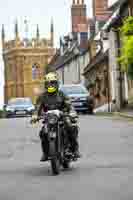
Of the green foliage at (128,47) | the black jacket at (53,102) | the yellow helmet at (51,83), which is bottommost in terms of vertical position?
the black jacket at (53,102)

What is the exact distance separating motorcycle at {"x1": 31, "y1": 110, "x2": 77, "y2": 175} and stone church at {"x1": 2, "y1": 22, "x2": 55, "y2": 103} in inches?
5749

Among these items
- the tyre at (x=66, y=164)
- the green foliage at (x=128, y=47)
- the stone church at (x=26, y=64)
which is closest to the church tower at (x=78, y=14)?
the green foliage at (x=128, y=47)

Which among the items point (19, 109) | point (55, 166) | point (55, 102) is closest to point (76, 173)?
point (55, 166)

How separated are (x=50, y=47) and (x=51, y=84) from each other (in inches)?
5968

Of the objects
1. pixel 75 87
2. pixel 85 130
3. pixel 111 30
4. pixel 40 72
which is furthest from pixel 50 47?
pixel 85 130

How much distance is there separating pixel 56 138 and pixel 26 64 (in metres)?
150

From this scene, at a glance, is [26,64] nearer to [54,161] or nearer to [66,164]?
[66,164]

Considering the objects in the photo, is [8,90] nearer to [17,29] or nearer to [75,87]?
[17,29]

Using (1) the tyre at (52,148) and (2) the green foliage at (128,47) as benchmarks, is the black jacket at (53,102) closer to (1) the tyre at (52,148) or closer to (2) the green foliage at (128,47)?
(1) the tyre at (52,148)

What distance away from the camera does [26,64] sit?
163500 millimetres

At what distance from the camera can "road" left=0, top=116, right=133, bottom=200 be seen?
432 inches

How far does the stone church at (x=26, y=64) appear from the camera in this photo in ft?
531

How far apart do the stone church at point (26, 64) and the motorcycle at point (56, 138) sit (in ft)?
479

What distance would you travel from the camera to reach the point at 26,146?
20.8m
